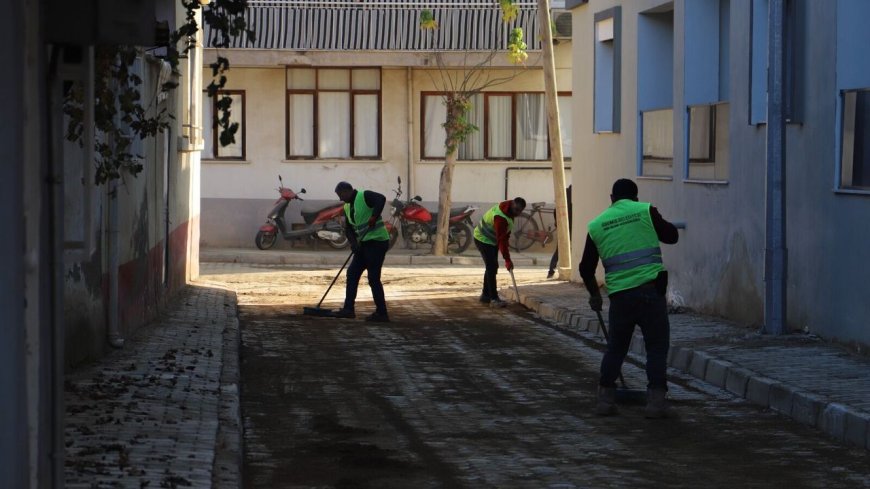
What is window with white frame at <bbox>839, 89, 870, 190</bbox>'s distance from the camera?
12.5 meters

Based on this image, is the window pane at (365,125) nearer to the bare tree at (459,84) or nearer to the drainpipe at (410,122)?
the drainpipe at (410,122)

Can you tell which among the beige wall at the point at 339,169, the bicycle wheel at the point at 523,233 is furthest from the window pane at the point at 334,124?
the bicycle wheel at the point at 523,233

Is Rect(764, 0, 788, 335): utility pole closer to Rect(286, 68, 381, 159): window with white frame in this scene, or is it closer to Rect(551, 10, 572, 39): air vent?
Rect(551, 10, 572, 39): air vent

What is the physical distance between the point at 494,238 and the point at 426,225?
35.5 ft

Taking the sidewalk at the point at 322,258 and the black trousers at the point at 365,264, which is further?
the sidewalk at the point at 322,258

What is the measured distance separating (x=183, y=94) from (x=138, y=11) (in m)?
14.5

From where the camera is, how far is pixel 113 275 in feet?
41.7

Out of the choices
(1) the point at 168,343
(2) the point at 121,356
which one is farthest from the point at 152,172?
(2) the point at 121,356

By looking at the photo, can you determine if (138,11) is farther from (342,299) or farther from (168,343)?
(342,299)

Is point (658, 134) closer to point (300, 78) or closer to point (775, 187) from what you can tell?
point (775, 187)

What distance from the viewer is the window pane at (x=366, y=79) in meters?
31.1

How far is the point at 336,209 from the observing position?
30.7 meters

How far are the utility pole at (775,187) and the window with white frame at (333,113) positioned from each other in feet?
59.7

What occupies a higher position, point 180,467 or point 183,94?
point 183,94
